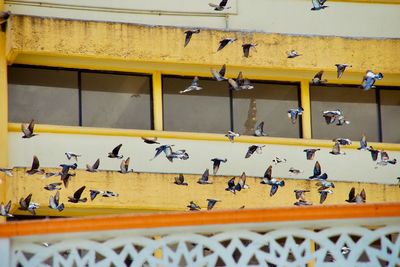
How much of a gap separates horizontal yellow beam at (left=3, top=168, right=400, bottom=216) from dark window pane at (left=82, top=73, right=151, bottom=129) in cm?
110

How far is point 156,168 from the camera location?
92.2 feet

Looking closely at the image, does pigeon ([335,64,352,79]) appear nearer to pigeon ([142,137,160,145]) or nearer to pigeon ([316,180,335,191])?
pigeon ([316,180,335,191])

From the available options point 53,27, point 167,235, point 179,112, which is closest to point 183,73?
point 179,112

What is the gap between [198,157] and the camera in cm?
2839

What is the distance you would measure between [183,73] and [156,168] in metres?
1.56

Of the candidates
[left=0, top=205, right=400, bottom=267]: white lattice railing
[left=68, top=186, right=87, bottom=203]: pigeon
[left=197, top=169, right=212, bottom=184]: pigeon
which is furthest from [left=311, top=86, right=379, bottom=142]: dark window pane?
[left=0, top=205, right=400, bottom=267]: white lattice railing

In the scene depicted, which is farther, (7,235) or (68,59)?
(68,59)

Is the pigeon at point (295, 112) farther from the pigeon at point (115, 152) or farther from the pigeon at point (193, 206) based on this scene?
the pigeon at point (115, 152)

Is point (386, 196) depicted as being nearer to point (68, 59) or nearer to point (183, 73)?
point (183, 73)

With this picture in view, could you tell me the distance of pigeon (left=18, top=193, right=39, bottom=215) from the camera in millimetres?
26172

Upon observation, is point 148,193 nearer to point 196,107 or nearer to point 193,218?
point 196,107

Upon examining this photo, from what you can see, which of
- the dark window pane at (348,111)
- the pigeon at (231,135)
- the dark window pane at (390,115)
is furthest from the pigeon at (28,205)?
the dark window pane at (390,115)

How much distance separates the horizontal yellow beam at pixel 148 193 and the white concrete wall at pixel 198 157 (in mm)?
476

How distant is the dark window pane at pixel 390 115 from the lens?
2948 cm
